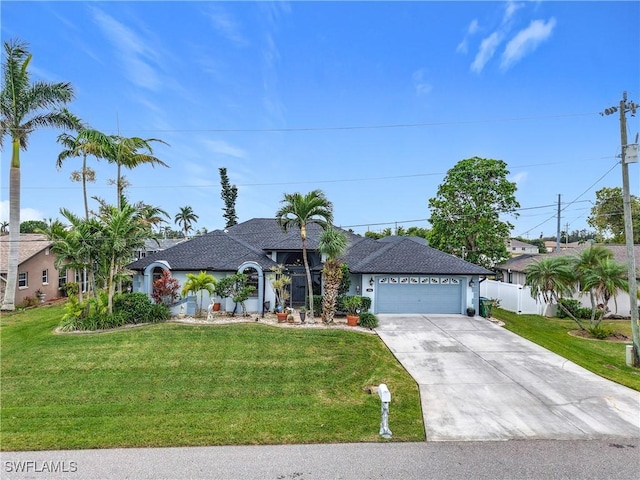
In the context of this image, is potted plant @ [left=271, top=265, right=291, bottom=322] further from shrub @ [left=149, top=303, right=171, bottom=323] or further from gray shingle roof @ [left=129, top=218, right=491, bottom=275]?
shrub @ [left=149, top=303, right=171, bottom=323]

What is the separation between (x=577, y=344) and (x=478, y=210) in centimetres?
1219

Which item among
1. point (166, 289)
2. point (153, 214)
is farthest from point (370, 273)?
point (153, 214)

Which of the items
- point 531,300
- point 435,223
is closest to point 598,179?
point 531,300

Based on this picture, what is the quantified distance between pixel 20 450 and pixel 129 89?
1761 centimetres

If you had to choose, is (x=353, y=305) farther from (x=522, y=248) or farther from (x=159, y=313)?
(x=522, y=248)

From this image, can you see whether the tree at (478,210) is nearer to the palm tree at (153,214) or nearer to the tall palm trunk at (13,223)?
the palm tree at (153,214)

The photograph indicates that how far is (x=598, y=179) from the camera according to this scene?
1936cm

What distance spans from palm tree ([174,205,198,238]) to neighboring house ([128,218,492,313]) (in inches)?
2070

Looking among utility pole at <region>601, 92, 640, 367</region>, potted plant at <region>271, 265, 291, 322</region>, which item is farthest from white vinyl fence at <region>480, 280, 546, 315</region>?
potted plant at <region>271, 265, 291, 322</region>

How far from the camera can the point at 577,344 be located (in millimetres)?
13992

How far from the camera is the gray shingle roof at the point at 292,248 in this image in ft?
57.0

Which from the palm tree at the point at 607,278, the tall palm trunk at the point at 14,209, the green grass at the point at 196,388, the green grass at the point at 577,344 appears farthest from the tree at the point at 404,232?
the tall palm trunk at the point at 14,209

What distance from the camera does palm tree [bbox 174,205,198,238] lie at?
6794cm

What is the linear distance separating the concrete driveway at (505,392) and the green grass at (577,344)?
557mm
